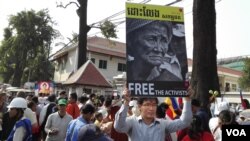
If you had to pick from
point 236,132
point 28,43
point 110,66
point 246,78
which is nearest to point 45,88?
point 236,132

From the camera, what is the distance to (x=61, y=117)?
785 cm

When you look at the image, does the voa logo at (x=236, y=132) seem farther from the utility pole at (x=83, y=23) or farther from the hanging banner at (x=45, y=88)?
the utility pole at (x=83, y=23)

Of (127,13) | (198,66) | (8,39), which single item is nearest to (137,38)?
(127,13)

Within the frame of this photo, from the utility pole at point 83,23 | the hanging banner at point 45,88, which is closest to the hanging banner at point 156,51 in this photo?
the hanging banner at point 45,88

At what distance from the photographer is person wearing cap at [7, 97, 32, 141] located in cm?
550

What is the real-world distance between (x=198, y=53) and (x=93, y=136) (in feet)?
19.9

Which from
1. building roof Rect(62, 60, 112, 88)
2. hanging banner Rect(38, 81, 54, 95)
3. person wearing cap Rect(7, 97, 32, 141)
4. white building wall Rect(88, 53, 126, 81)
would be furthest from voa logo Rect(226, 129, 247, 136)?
white building wall Rect(88, 53, 126, 81)

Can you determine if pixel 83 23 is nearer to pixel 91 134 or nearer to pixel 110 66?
pixel 91 134

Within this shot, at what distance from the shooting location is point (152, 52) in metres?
4.97

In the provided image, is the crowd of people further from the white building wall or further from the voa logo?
the white building wall

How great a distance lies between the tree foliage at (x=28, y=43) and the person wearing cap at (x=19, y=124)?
4354cm

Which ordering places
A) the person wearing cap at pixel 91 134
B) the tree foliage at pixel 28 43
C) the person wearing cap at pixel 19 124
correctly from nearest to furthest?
1. the person wearing cap at pixel 91 134
2. the person wearing cap at pixel 19 124
3. the tree foliage at pixel 28 43

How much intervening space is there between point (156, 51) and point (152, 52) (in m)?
0.06

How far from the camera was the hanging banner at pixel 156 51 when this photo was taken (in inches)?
187
